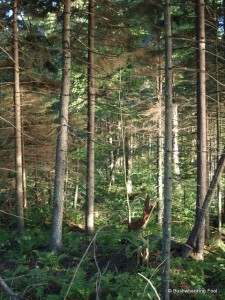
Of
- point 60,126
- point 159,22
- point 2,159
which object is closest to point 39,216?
point 2,159

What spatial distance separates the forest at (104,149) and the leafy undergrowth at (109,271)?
0.11 feet

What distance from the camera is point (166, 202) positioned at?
5.58 metres

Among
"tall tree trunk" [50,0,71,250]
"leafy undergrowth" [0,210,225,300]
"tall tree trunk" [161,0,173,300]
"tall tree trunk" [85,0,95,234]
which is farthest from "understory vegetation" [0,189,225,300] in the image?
"tall tree trunk" [85,0,95,234]

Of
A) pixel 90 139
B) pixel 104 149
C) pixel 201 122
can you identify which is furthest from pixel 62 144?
pixel 104 149

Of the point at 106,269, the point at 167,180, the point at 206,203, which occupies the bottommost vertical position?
the point at 106,269

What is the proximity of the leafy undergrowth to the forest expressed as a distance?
3cm

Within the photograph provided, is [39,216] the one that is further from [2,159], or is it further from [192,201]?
[192,201]

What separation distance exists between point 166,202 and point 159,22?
6700 mm

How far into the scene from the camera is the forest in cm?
633

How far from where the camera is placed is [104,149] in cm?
1861

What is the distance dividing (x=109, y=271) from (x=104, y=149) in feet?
39.9

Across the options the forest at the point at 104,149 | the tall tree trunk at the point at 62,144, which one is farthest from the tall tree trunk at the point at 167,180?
the tall tree trunk at the point at 62,144

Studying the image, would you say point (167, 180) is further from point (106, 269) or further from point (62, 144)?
point (62, 144)

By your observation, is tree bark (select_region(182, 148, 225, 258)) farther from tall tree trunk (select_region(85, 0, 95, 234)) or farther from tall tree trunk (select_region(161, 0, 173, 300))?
tall tree trunk (select_region(85, 0, 95, 234))
